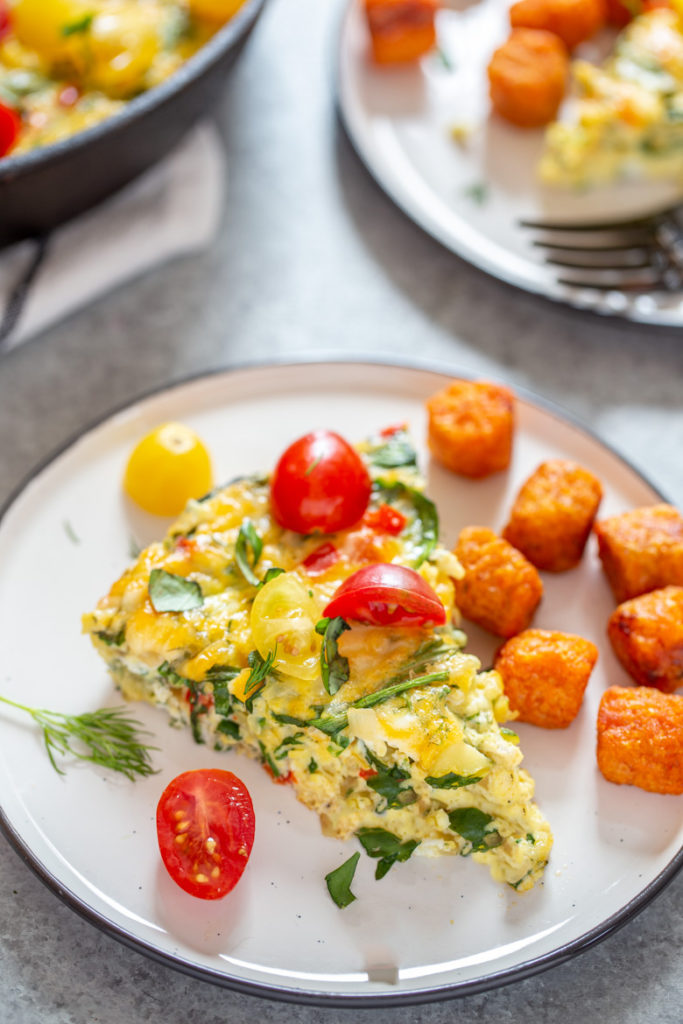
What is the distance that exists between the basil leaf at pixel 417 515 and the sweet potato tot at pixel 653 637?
52 cm

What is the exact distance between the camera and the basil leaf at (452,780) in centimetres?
232

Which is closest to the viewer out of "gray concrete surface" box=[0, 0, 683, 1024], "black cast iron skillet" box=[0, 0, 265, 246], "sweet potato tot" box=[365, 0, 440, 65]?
"black cast iron skillet" box=[0, 0, 265, 246]

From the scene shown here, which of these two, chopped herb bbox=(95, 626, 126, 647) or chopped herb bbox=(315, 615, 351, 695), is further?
chopped herb bbox=(95, 626, 126, 647)

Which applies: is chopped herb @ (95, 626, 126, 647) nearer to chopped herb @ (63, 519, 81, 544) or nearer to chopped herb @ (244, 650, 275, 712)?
chopped herb @ (244, 650, 275, 712)

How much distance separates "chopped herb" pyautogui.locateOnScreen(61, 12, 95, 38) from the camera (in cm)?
364

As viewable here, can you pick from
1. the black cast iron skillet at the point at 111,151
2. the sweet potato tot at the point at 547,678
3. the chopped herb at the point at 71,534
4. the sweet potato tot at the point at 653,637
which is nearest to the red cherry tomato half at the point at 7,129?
the black cast iron skillet at the point at 111,151

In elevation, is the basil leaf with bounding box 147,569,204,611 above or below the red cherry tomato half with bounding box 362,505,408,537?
above

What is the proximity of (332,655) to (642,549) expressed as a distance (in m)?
0.93

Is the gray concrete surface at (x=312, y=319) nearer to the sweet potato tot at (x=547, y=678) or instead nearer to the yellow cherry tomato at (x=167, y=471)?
the yellow cherry tomato at (x=167, y=471)

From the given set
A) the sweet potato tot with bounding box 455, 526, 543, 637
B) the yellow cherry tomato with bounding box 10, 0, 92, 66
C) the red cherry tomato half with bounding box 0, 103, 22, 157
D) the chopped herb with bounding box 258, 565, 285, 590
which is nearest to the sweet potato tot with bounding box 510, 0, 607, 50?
→ the yellow cherry tomato with bounding box 10, 0, 92, 66

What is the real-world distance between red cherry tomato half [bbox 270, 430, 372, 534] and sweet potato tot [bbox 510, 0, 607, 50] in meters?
2.35

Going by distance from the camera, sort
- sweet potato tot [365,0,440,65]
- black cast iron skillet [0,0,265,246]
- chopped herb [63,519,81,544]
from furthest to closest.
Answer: sweet potato tot [365,0,440,65]
black cast iron skillet [0,0,265,246]
chopped herb [63,519,81,544]

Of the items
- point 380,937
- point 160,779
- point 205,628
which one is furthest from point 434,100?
point 380,937

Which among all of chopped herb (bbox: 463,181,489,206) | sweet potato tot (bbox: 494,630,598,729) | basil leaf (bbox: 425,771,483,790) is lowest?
sweet potato tot (bbox: 494,630,598,729)
